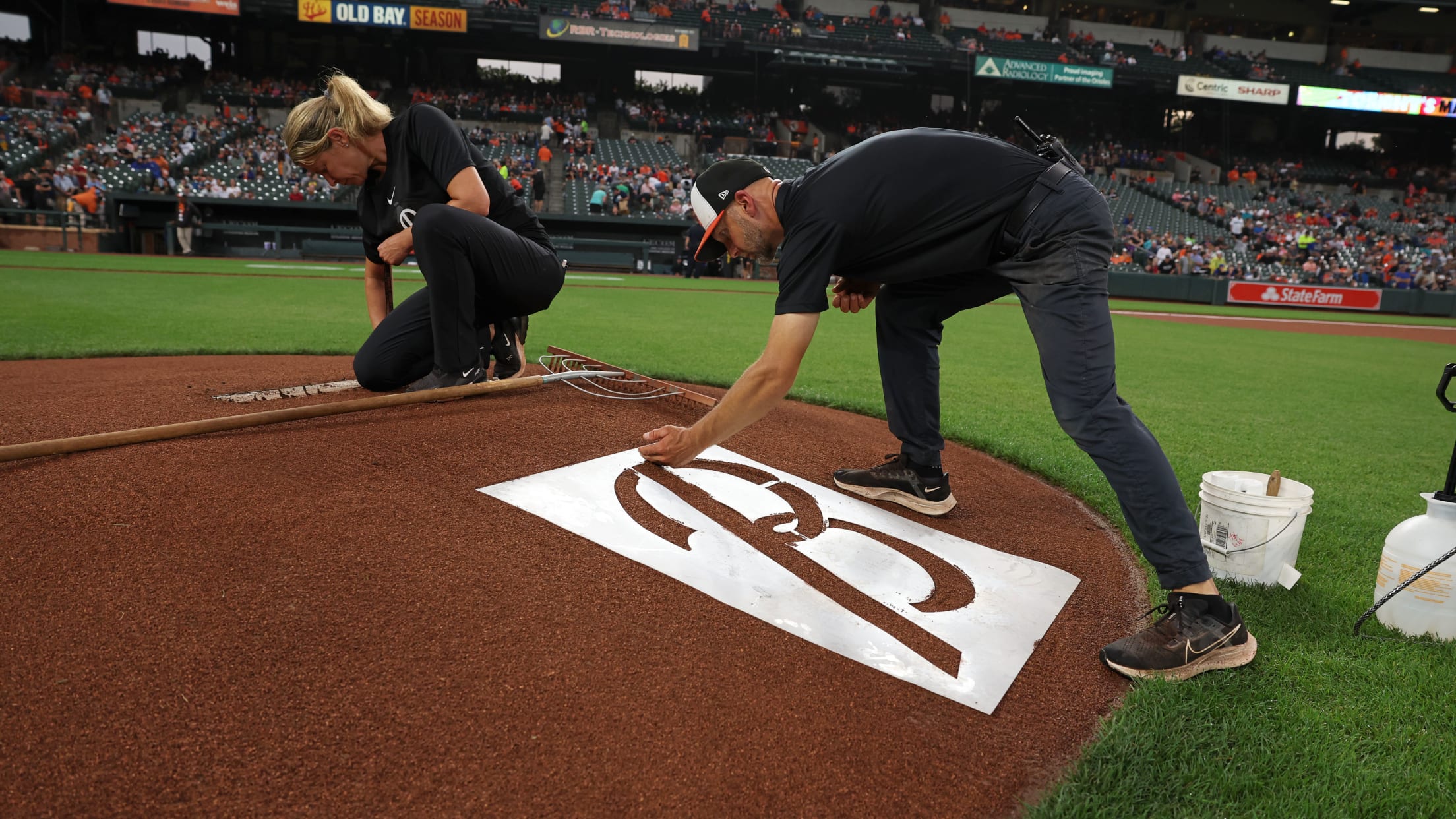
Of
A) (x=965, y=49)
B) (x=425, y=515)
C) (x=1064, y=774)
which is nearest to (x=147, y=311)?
(x=425, y=515)

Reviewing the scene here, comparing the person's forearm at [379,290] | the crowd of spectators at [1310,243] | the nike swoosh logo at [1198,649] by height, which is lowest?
the nike swoosh logo at [1198,649]

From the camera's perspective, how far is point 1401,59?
1681 inches

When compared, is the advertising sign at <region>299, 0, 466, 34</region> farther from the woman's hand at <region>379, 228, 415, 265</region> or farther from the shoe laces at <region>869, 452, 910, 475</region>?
the shoe laces at <region>869, 452, 910, 475</region>

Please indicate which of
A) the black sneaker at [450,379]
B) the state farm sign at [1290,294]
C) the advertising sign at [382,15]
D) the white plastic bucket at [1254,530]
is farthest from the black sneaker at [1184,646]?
the advertising sign at [382,15]

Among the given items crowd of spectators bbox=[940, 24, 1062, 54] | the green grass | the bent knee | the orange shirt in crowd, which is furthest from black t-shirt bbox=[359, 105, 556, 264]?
crowd of spectators bbox=[940, 24, 1062, 54]

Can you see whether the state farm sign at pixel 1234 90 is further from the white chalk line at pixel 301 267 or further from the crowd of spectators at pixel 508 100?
the white chalk line at pixel 301 267

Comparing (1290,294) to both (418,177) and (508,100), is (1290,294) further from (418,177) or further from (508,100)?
(508,100)

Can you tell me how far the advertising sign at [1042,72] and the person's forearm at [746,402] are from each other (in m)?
38.6

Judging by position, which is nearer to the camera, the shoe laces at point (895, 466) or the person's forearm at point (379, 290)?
the shoe laces at point (895, 466)

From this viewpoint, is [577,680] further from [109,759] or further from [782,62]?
[782,62]

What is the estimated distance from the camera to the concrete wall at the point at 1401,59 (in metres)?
42.4

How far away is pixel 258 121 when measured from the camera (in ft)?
98.4

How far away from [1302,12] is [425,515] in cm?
5587

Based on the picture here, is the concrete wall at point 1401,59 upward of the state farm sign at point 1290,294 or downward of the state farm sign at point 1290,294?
upward
